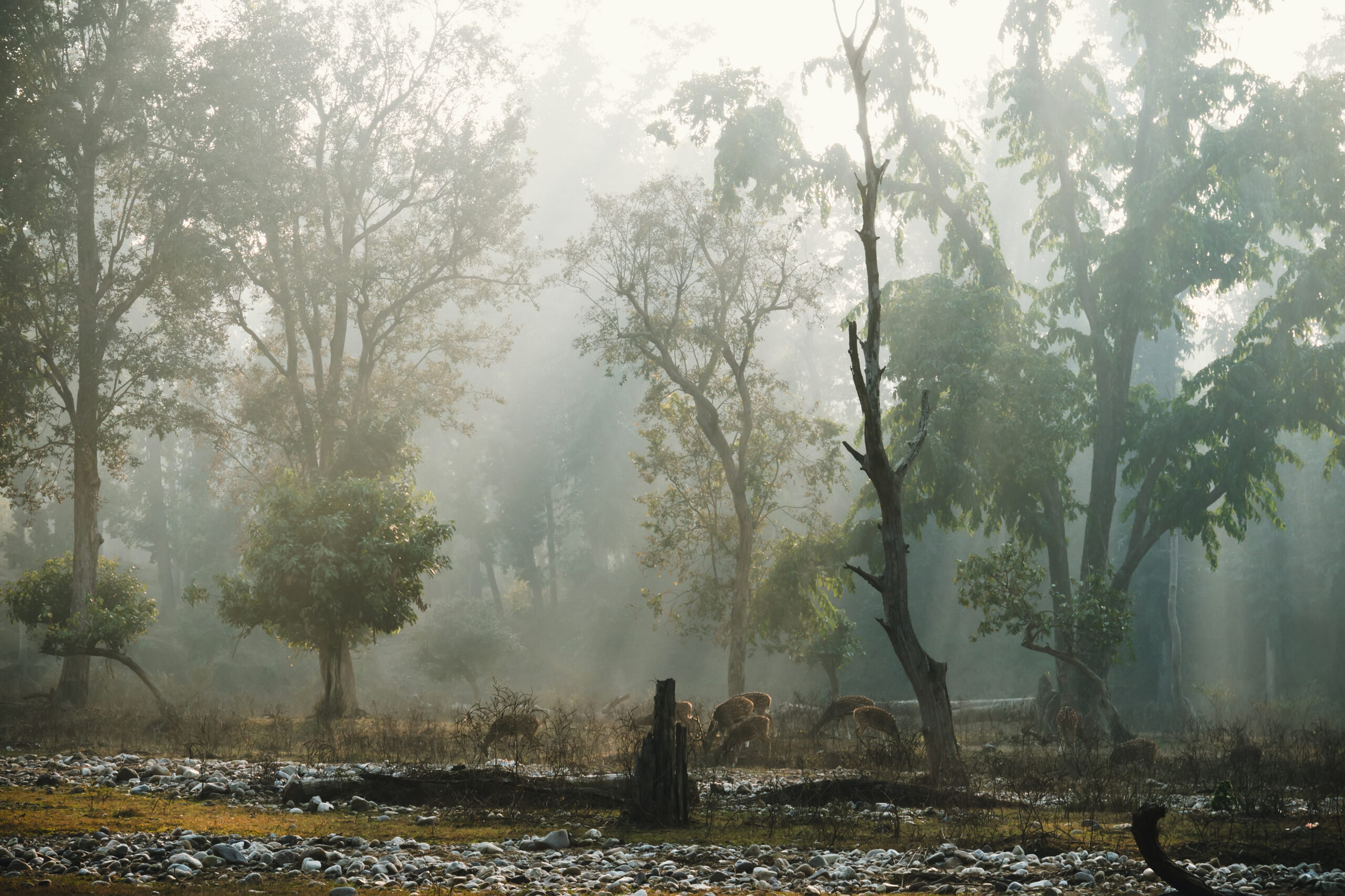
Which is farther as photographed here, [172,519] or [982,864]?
[172,519]

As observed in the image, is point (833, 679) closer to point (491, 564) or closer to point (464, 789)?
point (464, 789)

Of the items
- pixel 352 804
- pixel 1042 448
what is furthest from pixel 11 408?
pixel 1042 448

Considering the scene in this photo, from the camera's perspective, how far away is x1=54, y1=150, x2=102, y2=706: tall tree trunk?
80.2ft

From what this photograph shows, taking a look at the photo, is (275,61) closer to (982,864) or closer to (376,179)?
(376,179)

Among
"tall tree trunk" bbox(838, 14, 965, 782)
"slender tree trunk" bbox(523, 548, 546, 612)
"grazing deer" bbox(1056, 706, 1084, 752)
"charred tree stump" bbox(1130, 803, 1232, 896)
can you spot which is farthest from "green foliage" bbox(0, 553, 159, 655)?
"slender tree trunk" bbox(523, 548, 546, 612)

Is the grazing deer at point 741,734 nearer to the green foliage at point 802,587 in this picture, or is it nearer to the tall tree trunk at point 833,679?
the green foliage at point 802,587

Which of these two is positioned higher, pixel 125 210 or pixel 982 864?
pixel 125 210

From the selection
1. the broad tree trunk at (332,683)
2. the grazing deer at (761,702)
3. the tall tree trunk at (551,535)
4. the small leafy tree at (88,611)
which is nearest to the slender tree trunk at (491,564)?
the tall tree trunk at (551,535)

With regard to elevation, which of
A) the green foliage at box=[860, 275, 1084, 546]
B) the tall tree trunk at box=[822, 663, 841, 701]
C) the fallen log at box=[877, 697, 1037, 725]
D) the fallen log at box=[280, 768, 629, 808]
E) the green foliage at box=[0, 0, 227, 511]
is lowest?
the fallen log at box=[877, 697, 1037, 725]

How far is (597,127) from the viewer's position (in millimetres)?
63750

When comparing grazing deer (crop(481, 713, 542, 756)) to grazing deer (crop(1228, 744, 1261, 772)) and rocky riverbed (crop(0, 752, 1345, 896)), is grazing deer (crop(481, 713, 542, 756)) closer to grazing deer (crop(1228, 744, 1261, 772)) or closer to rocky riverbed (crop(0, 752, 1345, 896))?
rocky riverbed (crop(0, 752, 1345, 896))

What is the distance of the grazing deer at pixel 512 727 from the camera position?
1398 cm

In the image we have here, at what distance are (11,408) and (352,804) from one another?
2084 centimetres

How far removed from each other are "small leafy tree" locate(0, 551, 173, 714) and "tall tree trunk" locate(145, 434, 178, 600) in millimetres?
27771
